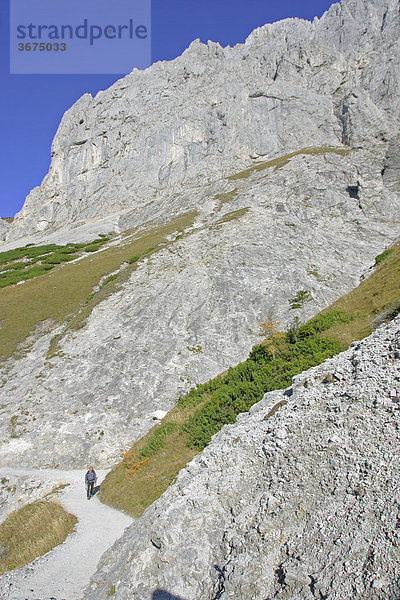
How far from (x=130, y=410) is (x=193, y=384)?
17.1 ft

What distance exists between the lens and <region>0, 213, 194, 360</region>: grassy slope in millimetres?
37812

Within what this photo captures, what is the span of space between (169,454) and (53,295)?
3375 cm

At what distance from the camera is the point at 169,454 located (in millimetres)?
17250

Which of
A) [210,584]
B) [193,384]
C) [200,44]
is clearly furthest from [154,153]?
[210,584]

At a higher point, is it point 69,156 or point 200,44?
point 200,44

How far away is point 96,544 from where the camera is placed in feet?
40.0

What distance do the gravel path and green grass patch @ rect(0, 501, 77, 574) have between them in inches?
20.7

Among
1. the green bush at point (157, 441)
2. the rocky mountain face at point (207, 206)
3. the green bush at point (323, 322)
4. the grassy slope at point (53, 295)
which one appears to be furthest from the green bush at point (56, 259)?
the green bush at point (323, 322)

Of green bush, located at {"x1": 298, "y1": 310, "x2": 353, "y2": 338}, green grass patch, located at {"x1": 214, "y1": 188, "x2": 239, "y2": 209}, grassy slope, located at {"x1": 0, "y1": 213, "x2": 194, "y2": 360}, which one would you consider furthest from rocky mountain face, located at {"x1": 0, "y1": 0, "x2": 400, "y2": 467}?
green bush, located at {"x1": 298, "y1": 310, "x2": 353, "y2": 338}

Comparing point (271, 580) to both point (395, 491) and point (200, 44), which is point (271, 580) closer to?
point (395, 491)

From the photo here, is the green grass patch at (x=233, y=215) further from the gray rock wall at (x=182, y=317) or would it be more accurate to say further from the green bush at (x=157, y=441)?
the green bush at (x=157, y=441)

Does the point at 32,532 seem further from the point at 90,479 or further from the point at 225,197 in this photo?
the point at 225,197

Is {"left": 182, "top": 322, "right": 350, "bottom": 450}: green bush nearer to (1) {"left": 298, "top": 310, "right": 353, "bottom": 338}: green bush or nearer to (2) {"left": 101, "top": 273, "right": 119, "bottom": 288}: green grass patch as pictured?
(1) {"left": 298, "top": 310, "right": 353, "bottom": 338}: green bush

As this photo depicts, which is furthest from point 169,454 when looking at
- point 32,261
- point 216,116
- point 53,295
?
point 216,116
